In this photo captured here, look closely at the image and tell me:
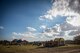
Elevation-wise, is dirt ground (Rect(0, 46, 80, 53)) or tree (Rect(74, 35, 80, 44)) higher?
tree (Rect(74, 35, 80, 44))

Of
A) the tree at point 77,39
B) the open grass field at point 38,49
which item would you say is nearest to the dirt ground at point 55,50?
the open grass field at point 38,49

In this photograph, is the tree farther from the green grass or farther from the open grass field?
the green grass

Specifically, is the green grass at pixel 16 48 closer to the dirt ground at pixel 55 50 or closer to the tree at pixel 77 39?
the dirt ground at pixel 55 50

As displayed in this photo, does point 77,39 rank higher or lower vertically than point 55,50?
higher

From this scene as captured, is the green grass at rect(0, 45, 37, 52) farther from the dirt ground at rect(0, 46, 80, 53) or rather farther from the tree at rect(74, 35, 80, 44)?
the tree at rect(74, 35, 80, 44)

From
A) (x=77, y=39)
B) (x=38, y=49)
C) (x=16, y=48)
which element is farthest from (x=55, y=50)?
(x=16, y=48)

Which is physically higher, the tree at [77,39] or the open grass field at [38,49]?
the tree at [77,39]

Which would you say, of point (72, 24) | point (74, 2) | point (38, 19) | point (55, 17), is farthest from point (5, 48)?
point (74, 2)

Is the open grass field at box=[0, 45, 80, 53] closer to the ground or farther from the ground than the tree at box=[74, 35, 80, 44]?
closer to the ground

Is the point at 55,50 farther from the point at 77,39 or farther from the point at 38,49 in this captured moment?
the point at 77,39

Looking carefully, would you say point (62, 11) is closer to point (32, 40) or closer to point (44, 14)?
point (44, 14)

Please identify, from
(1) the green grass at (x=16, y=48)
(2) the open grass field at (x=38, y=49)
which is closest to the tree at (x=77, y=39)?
(2) the open grass field at (x=38, y=49)

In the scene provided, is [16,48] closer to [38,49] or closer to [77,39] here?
[38,49]

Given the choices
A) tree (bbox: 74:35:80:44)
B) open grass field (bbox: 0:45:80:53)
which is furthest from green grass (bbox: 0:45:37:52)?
tree (bbox: 74:35:80:44)
